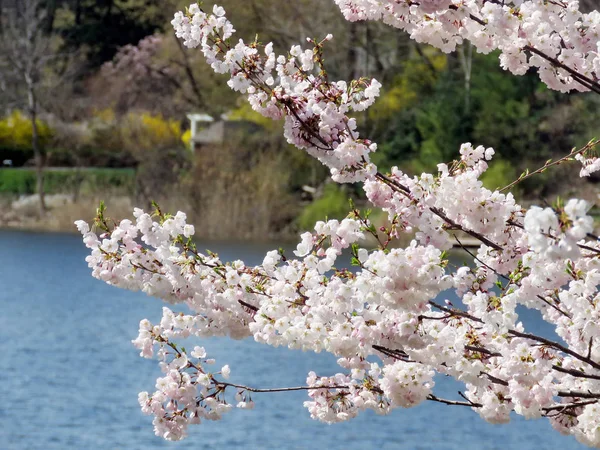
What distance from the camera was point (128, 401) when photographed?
1151 centimetres

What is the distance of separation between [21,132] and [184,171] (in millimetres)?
6640

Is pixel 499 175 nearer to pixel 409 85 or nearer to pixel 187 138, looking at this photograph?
pixel 409 85

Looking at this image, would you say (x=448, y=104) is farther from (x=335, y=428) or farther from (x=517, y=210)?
(x=517, y=210)

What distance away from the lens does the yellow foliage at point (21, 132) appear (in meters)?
29.0

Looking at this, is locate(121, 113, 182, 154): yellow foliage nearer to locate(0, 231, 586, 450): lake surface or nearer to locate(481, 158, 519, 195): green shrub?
locate(481, 158, 519, 195): green shrub

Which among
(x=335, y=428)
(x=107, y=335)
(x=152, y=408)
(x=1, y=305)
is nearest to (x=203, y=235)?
(x=1, y=305)

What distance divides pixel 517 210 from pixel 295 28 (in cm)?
2461

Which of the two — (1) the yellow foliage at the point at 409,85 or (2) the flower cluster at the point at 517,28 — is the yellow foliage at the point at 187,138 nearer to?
(1) the yellow foliage at the point at 409,85

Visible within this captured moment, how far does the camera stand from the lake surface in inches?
390

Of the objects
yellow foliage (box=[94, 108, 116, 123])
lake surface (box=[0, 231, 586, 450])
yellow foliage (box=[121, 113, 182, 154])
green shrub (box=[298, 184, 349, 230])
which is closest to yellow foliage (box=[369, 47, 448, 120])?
green shrub (box=[298, 184, 349, 230])

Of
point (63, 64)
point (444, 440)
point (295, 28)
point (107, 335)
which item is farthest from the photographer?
point (63, 64)

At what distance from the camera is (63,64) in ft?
116

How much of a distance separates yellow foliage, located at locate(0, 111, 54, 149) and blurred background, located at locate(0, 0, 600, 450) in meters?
0.04

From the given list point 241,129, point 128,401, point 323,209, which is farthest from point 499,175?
point 128,401
